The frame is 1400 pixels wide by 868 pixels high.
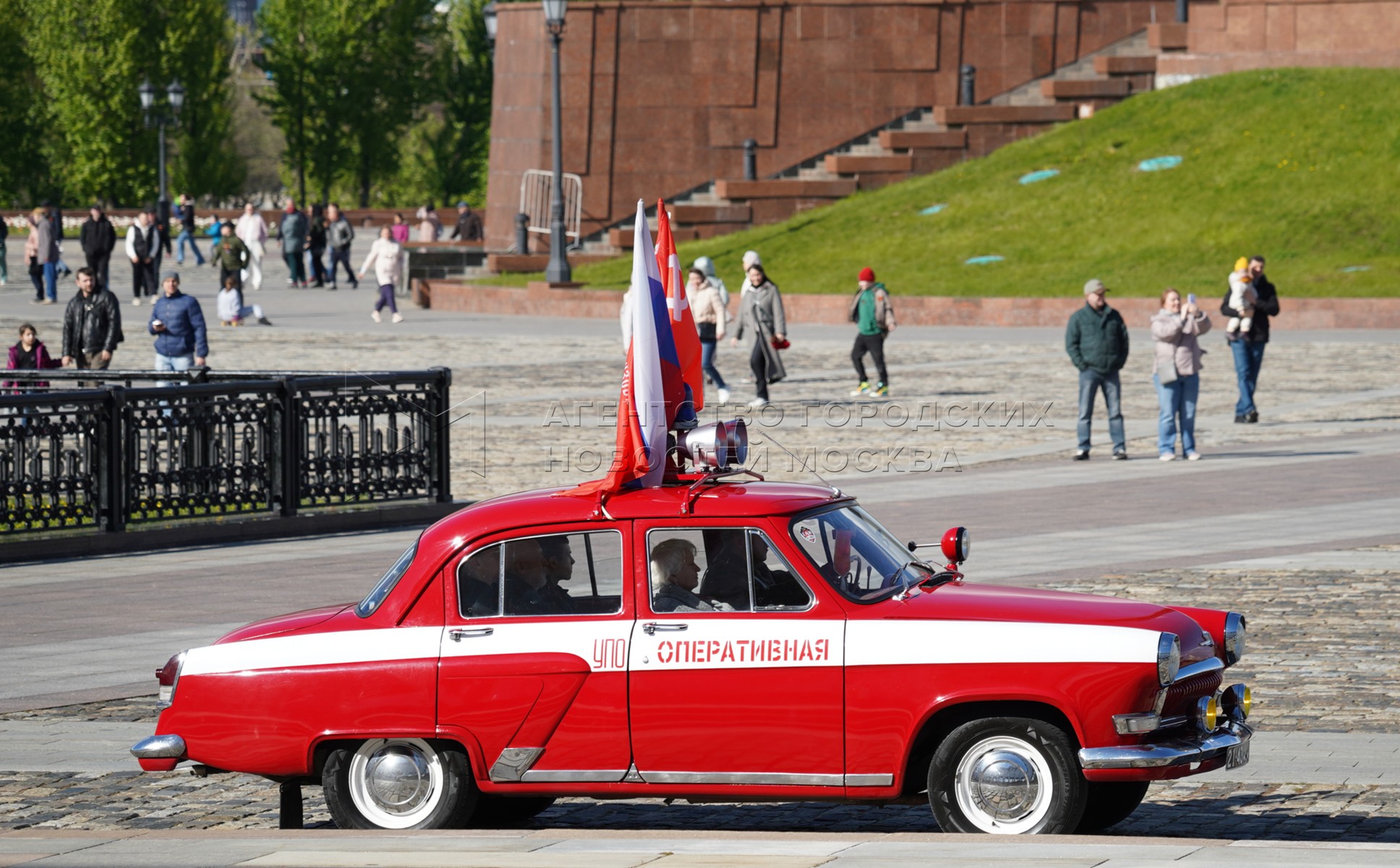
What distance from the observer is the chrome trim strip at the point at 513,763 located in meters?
7.11

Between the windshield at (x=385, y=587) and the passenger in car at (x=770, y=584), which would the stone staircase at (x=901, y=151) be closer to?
the windshield at (x=385, y=587)

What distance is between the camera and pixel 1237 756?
690 cm

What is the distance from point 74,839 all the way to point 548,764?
168 centimetres

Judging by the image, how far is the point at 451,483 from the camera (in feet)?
58.0

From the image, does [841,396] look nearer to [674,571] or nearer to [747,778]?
[674,571]

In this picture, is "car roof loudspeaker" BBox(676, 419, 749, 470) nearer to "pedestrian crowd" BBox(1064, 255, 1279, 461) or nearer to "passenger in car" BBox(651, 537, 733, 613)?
"passenger in car" BBox(651, 537, 733, 613)

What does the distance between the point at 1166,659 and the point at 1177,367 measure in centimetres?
1212

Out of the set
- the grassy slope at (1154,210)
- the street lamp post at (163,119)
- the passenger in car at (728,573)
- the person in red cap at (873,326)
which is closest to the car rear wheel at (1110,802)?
the passenger in car at (728,573)

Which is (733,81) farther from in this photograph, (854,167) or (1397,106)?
(1397,106)

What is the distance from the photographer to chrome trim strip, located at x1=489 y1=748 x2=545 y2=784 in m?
7.11

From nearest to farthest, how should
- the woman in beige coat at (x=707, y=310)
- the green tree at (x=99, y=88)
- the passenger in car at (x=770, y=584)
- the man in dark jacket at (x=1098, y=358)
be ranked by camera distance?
the passenger in car at (x=770, y=584) → the man in dark jacket at (x=1098, y=358) → the woman in beige coat at (x=707, y=310) → the green tree at (x=99, y=88)

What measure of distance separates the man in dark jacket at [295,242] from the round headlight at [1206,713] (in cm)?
3783

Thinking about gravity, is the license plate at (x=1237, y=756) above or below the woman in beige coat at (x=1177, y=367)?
below

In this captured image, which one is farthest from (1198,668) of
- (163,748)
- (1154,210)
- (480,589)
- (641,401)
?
(1154,210)
